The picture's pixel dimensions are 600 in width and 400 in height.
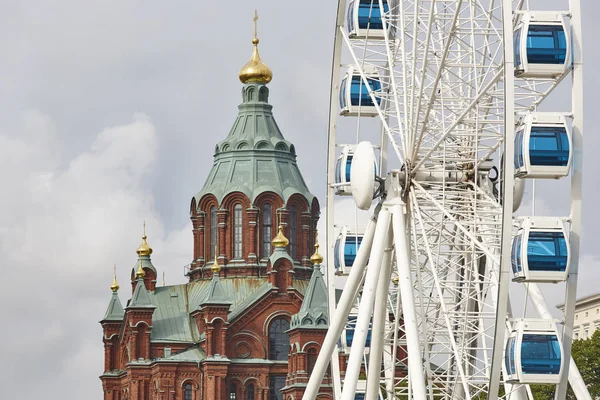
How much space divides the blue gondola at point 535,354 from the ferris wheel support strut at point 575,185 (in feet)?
0.75

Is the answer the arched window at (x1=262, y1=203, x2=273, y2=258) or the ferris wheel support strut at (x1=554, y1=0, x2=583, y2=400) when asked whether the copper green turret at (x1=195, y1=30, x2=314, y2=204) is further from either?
the ferris wheel support strut at (x1=554, y1=0, x2=583, y2=400)

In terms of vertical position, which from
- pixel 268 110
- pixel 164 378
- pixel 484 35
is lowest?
pixel 164 378

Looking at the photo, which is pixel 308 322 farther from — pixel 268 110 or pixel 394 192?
pixel 394 192

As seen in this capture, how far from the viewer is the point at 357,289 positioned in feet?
176

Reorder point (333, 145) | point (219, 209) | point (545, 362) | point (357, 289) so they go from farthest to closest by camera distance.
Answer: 1. point (219, 209)
2. point (333, 145)
3. point (357, 289)
4. point (545, 362)

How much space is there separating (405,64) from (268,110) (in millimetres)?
91038

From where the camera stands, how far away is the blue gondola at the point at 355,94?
203ft

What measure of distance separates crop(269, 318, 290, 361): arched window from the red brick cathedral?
6cm

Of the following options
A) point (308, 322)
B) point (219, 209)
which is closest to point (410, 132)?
point (308, 322)

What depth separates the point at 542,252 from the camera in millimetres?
49219

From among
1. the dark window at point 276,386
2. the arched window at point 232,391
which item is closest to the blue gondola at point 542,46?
the dark window at point 276,386

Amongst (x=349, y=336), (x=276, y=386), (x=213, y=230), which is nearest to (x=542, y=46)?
(x=349, y=336)

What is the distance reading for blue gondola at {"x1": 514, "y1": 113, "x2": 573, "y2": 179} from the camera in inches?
1953

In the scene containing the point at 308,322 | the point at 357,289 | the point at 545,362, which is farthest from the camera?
the point at 308,322
